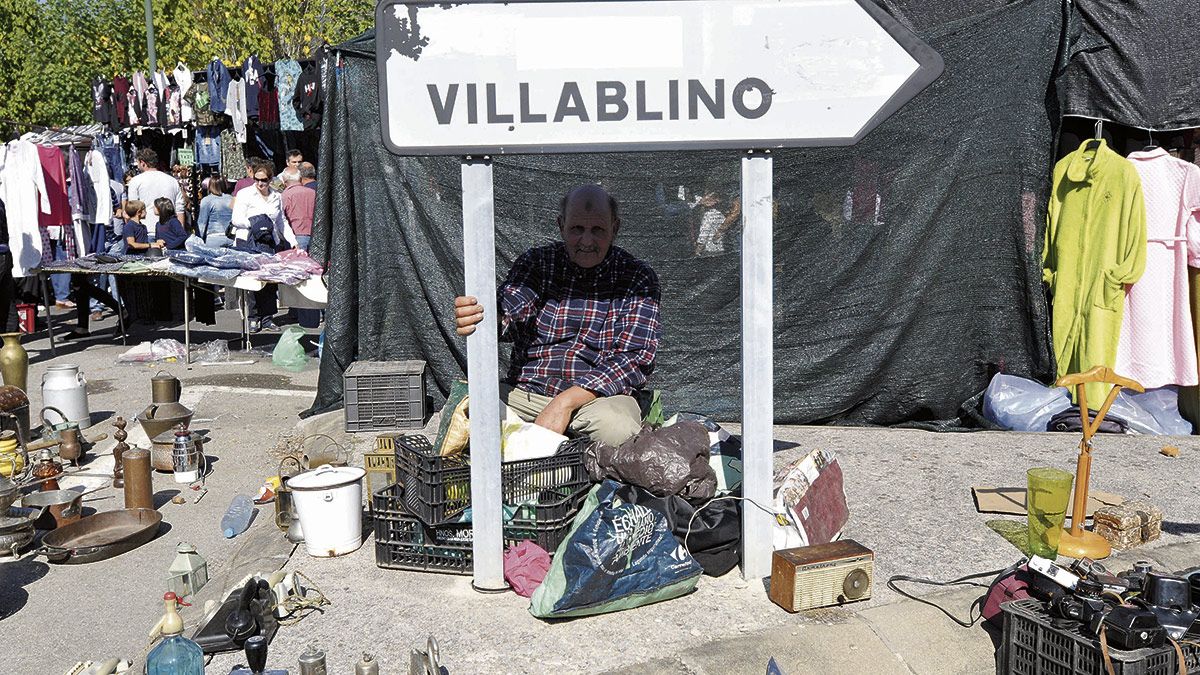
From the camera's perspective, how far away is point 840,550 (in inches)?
157

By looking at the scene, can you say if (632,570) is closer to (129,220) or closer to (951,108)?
(951,108)

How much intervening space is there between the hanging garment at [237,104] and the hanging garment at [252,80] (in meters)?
0.09

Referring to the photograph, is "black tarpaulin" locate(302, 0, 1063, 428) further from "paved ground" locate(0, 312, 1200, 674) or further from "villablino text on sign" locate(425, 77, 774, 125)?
"villablino text on sign" locate(425, 77, 774, 125)

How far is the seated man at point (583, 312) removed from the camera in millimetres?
4875

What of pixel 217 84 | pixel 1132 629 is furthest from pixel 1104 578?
pixel 217 84

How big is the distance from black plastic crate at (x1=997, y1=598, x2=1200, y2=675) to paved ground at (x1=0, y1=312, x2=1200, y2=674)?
22 centimetres

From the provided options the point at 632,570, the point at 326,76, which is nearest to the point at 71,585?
the point at 632,570

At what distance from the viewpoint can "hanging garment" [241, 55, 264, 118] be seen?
12945 millimetres

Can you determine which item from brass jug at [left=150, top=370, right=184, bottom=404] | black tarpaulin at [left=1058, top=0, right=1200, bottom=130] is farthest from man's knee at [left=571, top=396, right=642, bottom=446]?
black tarpaulin at [left=1058, top=0, right=1200, bottom=130]

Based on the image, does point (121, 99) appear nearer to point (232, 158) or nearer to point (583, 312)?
point (232, 158)

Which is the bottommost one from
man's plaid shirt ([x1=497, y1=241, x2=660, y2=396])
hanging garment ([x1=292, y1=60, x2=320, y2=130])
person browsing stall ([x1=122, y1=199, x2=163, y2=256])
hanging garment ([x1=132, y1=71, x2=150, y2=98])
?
man's plaid shirt ([x1=497, y1=241, x2=660, y2=396])

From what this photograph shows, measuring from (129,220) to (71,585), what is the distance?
7.53 meters

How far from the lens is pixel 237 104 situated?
13.4m

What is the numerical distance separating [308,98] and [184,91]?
274 cm
